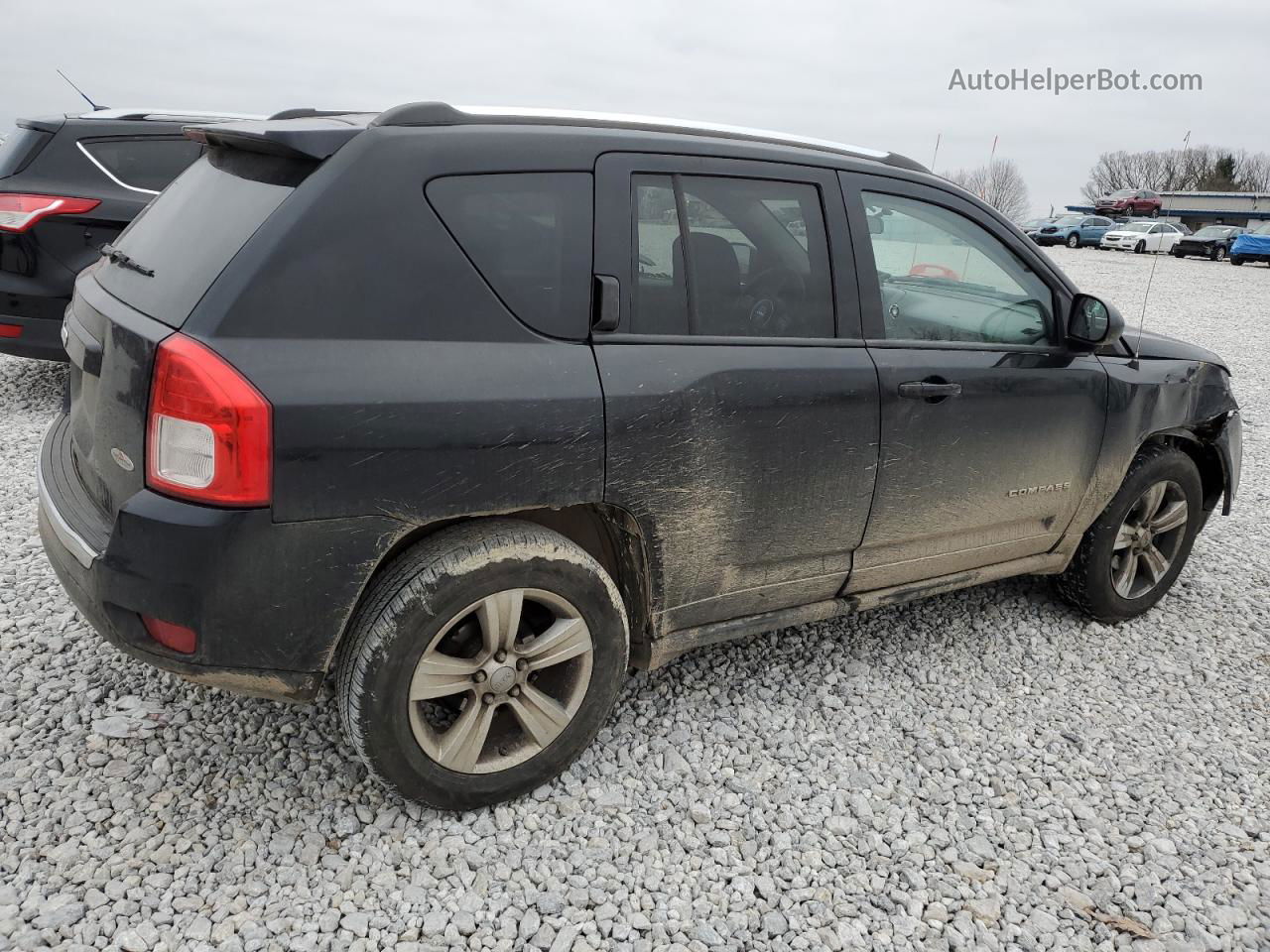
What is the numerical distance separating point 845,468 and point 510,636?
3.83 ft

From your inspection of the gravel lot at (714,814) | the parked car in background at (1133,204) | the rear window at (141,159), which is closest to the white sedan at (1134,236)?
the parked car in background at (1133,204)

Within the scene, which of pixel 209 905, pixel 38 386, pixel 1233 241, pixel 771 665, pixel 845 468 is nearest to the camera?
pixel 209 905

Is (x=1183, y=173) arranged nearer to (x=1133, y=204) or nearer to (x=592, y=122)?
(x=1133, y=204)

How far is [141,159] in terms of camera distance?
5.98 m

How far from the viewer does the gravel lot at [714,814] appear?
2.35m

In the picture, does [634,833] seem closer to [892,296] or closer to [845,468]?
[845,468]

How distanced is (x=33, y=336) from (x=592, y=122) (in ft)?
14.7

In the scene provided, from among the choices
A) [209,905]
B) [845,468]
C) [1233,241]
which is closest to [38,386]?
[209,905]

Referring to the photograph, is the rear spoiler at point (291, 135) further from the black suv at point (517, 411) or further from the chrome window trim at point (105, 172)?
the chrome window trim at point (105, 172)

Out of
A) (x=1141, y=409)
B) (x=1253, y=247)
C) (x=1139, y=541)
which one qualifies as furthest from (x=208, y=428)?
(x=1253, y=247)

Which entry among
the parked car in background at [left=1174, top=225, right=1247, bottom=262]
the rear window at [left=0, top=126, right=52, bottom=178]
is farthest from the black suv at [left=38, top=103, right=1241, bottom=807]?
the parked car in background at [left=1174, top=225, right=1247, bottom=262]

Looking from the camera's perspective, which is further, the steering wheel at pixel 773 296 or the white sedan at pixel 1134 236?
the white sedan at pixel 1134 236

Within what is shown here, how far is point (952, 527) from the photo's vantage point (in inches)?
133

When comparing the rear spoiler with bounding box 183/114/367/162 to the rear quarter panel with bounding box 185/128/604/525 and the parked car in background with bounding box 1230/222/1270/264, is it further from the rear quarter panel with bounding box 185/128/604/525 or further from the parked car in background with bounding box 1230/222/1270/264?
the parked car in background with bounding box 1230/222/1270/264
